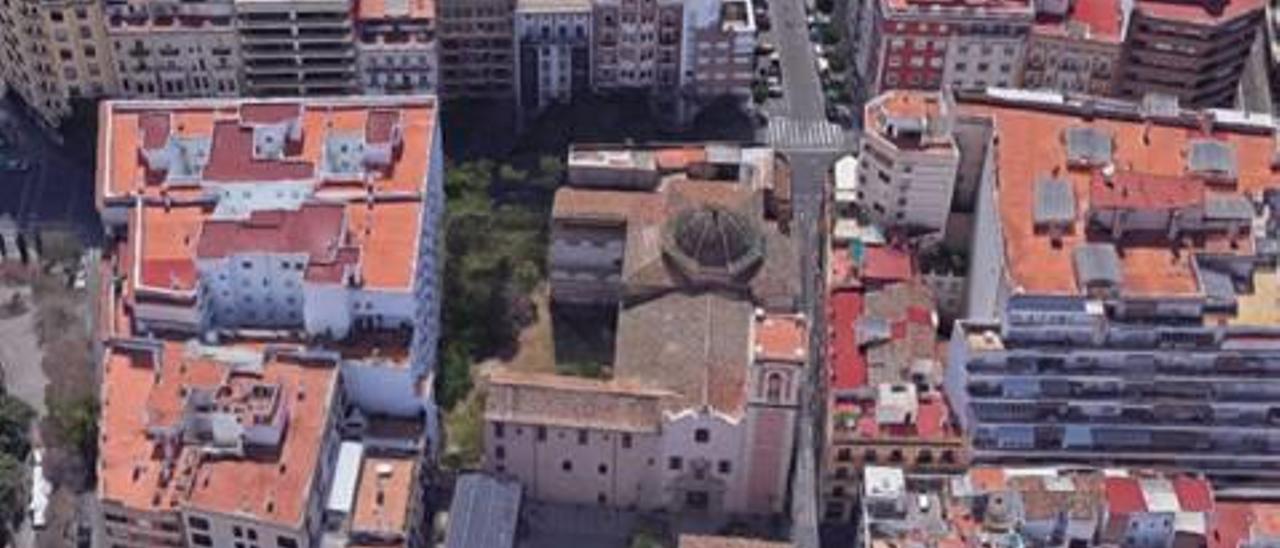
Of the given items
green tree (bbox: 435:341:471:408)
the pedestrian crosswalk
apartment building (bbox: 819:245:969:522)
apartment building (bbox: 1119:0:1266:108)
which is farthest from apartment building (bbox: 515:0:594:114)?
apartment building (bbox: 1119:0:1266:108)

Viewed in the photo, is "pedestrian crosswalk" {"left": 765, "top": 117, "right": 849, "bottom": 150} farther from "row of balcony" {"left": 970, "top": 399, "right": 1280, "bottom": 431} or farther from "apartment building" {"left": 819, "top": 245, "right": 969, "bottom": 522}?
"row of balcony" {"left": 970, "top": 399, "right": 1280, "bottom": 431}

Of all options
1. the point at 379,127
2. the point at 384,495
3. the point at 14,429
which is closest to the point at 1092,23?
the point at 379,127

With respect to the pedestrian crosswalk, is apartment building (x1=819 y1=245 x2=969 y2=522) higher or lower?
lower

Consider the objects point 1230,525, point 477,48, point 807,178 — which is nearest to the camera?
point 1230,525

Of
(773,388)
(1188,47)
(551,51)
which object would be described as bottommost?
(773,388)

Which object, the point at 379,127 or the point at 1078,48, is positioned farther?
the point at 1078,48

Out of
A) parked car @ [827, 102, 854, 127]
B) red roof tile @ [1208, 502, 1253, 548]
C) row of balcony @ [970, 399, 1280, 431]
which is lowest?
red roof tile @ [1208, 502, 1253, 548]

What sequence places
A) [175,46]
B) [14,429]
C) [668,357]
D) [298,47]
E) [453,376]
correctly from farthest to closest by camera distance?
[298,47] < [175,46] < [453,376] < [14,429] < [668,357]

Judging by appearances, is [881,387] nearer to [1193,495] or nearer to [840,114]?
[1193,495]

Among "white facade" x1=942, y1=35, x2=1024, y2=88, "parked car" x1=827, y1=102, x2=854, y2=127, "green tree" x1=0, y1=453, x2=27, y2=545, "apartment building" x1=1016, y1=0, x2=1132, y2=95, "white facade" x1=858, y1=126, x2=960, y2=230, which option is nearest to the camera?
"green tree" x1=0, y1=453, x2=27, y2=545
